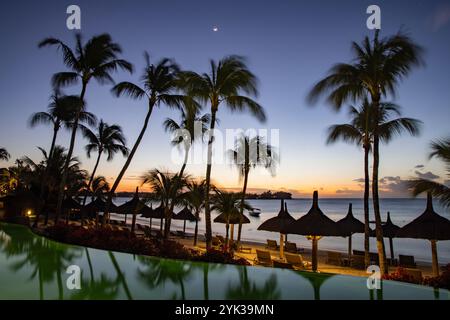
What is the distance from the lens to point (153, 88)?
16219mm

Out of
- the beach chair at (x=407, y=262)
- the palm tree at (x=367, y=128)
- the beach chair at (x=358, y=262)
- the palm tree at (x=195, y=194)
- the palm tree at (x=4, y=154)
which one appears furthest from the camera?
the palm tree at (x=4, y=154)

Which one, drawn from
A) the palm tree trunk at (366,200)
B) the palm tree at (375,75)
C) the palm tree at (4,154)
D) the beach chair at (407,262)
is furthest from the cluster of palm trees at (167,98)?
the palm tree at (4,154)

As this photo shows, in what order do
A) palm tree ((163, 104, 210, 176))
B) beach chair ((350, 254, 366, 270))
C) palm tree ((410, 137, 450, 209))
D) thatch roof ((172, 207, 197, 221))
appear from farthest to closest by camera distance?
thatch roof ((172, 207, 197, 221)) → palm tree ((163, 104, 210, 176)) → beach chair ((350, 254, 366, 270)) → palm tree ((410, 137, 450, 209))

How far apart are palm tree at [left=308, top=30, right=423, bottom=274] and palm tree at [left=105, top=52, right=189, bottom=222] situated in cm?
776

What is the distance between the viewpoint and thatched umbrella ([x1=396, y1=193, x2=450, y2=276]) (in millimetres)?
10734

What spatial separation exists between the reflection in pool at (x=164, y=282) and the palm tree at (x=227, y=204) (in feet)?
30.1

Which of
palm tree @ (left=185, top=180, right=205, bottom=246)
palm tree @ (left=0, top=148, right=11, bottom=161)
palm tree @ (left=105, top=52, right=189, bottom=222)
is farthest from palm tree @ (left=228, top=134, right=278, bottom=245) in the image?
palm tree @ (left=0, top=148, right=11, bottom=161)

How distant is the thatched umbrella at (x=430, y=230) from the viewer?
35.2ft

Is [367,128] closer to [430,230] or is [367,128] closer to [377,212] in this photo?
[377,212]

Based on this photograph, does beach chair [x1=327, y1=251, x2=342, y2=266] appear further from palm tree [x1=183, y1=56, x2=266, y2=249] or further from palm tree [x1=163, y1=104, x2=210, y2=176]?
palm tree [x1=163, y1=104, x2=210, y2=176]

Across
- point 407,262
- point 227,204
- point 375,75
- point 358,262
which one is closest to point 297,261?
point 358,262

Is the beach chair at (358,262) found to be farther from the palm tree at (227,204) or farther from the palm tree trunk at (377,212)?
the palm tree at (227,204)

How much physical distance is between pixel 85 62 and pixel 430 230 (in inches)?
660
